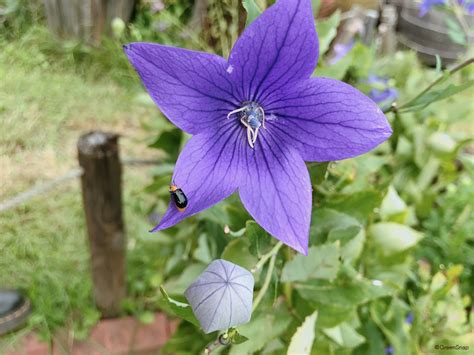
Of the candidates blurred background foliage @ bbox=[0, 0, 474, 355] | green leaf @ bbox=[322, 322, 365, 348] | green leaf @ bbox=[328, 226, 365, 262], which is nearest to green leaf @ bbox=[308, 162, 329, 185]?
blurred background foliage @ bbox=[0, 0, 474, 355]

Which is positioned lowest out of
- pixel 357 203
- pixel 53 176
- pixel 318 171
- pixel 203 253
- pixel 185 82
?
pixel 53 176

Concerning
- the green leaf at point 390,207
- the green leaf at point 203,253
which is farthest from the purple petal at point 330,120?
the green leaf at point 390,207

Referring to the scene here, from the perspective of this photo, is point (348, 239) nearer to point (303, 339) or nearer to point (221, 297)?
point (303, 339)

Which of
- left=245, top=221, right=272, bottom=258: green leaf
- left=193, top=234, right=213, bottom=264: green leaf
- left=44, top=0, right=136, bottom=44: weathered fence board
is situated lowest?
left=44, top=0, right=136, bottom=44: weathered fence board

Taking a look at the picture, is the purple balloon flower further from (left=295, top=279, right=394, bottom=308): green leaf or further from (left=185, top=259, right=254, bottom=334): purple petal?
(left=295, top=279, right=394, bottom=308): green leaf

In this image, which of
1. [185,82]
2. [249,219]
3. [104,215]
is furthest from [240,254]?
[104,215]

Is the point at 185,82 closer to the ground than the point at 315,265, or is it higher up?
higher up

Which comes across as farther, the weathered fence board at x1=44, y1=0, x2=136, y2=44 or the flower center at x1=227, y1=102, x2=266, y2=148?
the weathered fence board at x1=44, y1=0, x2=136, y2=44
